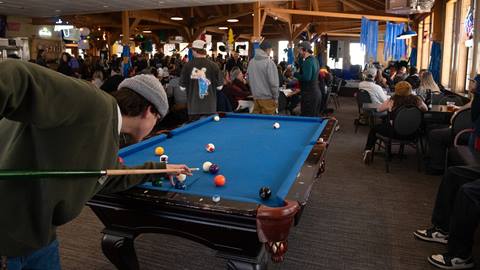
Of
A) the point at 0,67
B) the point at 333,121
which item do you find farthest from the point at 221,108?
the point at 0,67

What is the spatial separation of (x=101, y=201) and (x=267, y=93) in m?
4.38

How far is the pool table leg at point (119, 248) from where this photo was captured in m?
2.10

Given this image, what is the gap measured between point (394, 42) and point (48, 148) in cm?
1261

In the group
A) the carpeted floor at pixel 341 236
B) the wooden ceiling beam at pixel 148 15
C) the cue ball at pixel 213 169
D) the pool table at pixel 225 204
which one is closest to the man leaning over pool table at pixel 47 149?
the pool table at pixel 225 204

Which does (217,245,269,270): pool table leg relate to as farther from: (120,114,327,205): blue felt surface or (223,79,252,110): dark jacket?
(223,79,252,110): dark jacket

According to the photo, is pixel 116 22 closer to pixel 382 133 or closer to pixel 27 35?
pixel 27 35

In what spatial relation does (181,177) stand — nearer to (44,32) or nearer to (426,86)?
(426,86)

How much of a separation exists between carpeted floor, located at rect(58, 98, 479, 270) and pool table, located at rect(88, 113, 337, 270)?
66 centimetres

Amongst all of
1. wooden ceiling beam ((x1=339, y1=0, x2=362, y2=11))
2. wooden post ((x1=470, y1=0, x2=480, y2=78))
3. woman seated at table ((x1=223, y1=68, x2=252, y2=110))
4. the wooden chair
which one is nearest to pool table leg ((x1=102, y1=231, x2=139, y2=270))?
the wooden chair

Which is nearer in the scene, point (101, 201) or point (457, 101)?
point (101, 201)

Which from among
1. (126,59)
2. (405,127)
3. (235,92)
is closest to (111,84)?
(235,92)

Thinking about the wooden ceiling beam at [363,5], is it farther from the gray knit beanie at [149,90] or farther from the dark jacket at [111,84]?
the gray knit beanie at [149,90]

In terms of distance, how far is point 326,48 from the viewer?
20.7 meters

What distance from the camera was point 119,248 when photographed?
6.93ft
